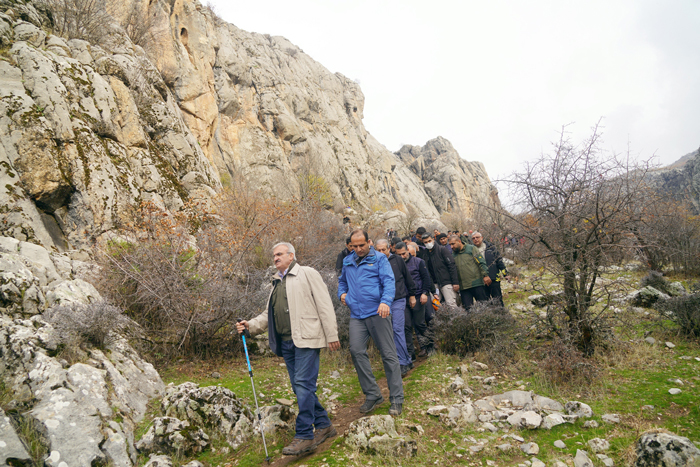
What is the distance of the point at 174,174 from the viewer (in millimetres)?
13586

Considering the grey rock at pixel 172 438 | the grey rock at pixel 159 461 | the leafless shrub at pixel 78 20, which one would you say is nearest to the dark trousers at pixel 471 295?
the grey rock at pixel 172 438

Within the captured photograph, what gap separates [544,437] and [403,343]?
271 cm

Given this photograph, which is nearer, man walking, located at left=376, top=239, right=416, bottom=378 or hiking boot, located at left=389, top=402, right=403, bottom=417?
hiking boot, located at left=389, top=402, right=403, bottom=417

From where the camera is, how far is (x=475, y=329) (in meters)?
6.22

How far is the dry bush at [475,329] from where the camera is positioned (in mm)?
6082

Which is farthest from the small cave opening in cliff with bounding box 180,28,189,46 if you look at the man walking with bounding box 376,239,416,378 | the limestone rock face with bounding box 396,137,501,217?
the limestone rock face with bounding box 396,137,501,217

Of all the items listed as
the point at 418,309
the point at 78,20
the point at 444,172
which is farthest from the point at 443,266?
the point at 444,172

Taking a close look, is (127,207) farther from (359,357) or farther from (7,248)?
(359,357)

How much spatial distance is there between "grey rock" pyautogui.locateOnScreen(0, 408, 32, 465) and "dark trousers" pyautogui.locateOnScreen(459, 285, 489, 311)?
691 cm

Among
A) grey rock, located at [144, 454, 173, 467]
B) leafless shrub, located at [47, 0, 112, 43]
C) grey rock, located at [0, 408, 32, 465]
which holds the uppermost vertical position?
leafless shrub, located at [47, 0, 112, 43]

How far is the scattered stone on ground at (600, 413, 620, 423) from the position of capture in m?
3.56

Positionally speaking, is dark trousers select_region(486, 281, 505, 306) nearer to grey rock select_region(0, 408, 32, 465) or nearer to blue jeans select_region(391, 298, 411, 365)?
blue jeans select_region(391, 298, 411, 365)

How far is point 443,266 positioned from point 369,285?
11.7 ft

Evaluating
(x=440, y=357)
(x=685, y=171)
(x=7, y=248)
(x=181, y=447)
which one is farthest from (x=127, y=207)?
(x=685, y=171)
